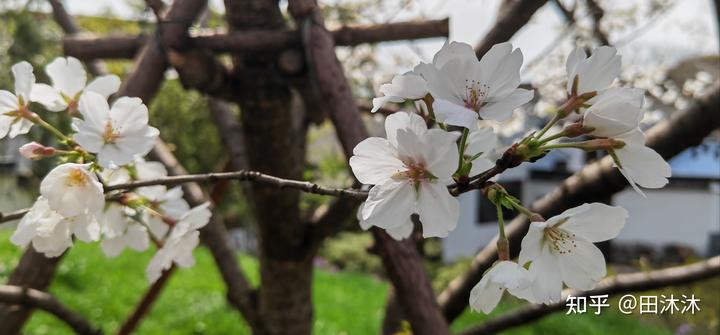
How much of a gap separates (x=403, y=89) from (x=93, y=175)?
0.29m

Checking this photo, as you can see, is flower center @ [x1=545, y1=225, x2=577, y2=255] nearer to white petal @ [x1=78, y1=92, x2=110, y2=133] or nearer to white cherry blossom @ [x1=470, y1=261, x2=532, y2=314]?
white cherry blossom @ [x1=470, y1=261, x2=532, y2=314]

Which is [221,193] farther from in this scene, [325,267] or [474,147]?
[325,267]

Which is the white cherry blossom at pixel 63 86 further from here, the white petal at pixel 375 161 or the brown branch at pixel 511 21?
the brown branch at pixel 511 21

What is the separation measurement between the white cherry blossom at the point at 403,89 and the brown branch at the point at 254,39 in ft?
2.50

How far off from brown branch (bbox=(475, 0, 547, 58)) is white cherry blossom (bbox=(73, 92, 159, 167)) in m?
0.80

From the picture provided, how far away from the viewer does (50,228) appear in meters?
0.59

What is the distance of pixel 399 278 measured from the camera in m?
0.92

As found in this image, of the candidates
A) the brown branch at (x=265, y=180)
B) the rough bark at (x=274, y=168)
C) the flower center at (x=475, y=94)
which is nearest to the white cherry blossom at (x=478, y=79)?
the flower center at (x=475, y=94)

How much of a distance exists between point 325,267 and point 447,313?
5865mm

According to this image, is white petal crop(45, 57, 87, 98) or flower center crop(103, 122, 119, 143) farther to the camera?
white petal crop(45, 57, 87, 98)

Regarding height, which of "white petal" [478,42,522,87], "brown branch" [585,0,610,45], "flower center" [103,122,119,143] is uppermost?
"white petal" [478,42,522,87]

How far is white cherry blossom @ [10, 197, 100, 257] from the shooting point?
0.59 meters

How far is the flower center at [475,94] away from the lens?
45 cm

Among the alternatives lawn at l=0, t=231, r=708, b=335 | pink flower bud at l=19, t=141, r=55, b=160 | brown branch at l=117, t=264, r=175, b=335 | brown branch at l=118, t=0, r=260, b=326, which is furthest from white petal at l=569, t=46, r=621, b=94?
lawn at l=0, t=231, r=708, b=335
